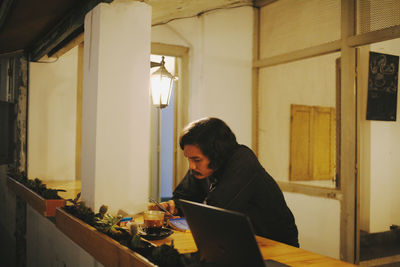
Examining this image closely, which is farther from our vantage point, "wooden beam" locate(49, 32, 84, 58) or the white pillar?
"wooden beam" locate(49, 32, 84, 58)

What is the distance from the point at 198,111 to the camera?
4.70 m

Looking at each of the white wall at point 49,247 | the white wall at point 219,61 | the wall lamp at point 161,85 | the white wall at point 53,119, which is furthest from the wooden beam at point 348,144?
the white wall at point 53,119

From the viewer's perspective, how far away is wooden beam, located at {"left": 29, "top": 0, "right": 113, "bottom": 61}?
288 cm

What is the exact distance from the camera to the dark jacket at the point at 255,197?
Result: 6.73 ft

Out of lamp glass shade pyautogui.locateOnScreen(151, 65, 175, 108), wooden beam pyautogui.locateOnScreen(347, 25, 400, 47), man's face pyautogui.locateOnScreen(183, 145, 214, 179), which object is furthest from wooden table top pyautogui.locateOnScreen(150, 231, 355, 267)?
wooden beam pyautogui.locateOnScreen(347, 25, 400, 47)

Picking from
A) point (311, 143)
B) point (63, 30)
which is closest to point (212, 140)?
point (63, 30)

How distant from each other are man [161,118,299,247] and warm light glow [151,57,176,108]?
4.41ft

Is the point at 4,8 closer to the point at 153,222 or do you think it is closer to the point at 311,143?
the point at 153,222

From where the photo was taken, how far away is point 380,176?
4.87m

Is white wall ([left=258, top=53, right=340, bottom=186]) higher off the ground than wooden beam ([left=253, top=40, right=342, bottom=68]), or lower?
lower

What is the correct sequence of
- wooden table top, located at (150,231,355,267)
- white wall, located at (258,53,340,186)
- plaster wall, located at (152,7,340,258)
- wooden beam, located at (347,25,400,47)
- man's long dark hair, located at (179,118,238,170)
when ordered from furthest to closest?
plaster wall, located at (152,7,340,258), white wall, located at (258,53,340,186), wooden beam, located at (347,25,400,47), man's long dark hair, located at (179,118,238,170), wooden table top, located at (150,231,355,267)

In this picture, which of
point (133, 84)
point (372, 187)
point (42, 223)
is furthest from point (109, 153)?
point (372, 187)

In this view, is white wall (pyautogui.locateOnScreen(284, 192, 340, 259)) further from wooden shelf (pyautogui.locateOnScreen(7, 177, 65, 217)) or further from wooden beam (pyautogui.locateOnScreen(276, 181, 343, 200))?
wooden shelf (pyautogui.locateOnScreen(7, 177, 65, 217))

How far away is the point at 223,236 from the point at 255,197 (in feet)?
3.14
